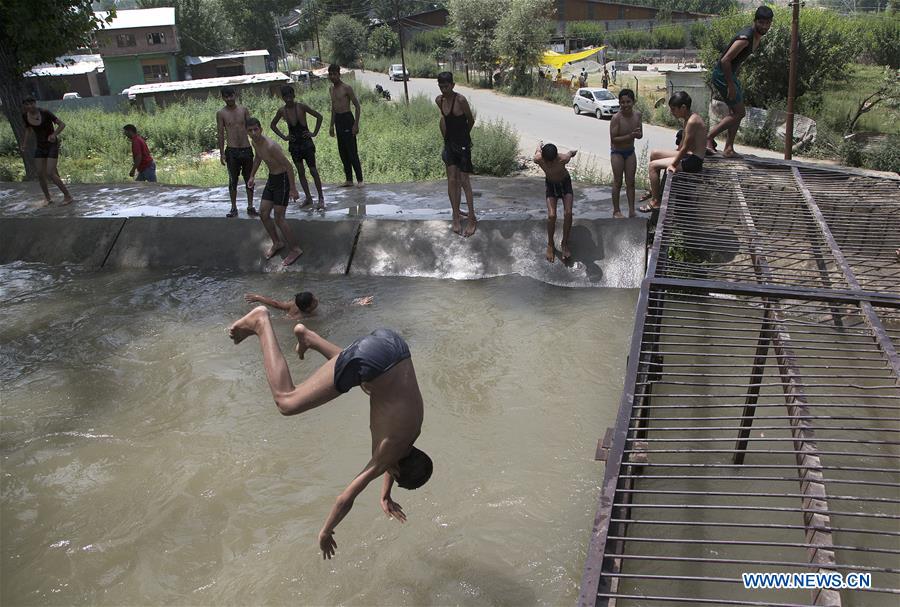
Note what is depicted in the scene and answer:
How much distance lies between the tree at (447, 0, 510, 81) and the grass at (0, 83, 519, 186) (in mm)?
15336

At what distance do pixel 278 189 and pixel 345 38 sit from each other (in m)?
54.8

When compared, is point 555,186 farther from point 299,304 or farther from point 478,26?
point 478,26

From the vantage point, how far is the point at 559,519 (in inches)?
184

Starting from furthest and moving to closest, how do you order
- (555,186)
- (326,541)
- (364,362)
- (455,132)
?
(455,132)
(555,186)
(326,541)
(364,362)

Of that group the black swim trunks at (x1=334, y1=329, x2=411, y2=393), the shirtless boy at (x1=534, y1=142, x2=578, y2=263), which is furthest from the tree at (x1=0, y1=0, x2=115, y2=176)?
the black swim trunks at (x1=334, y1=329, x2=411, y2=393)

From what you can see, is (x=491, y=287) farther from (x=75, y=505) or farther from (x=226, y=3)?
(x=226, y=3)

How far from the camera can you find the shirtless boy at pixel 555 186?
7.36m

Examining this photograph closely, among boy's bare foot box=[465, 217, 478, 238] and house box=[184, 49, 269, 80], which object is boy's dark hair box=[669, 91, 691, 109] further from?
house box=[184, 49, 269, 80]

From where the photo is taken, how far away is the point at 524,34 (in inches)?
1407

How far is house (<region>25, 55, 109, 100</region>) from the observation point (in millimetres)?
38062

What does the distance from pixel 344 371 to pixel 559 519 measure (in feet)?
7.02

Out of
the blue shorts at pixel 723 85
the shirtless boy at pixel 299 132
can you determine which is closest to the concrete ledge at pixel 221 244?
the shirtless boy at pixel 299 132

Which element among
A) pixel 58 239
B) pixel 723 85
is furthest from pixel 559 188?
pixel 58 239

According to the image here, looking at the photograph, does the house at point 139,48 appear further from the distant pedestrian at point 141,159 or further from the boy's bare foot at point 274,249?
the boy's bare foot at point 274,249
